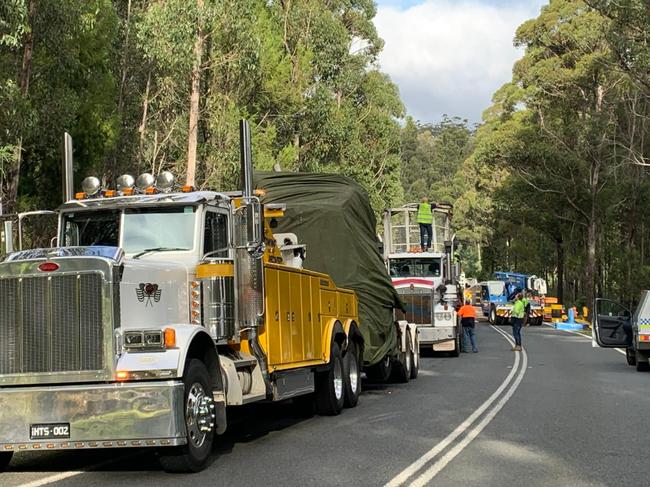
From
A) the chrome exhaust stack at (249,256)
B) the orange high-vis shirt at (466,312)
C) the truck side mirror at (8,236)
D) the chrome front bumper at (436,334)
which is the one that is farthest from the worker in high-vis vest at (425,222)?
the truck side mirror at (8,236)

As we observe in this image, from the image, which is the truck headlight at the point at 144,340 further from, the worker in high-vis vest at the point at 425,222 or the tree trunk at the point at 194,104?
the worker in high-vis vest at the point at 425,222

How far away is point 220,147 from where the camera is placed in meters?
34.0

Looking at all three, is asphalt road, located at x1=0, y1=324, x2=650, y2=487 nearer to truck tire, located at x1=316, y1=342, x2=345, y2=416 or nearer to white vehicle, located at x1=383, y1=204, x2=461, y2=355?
truck tire, located at x1=316, y1=342, x2=345, y2=416

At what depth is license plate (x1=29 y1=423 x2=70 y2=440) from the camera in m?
8.38

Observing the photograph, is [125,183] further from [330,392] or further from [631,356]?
[631,356]

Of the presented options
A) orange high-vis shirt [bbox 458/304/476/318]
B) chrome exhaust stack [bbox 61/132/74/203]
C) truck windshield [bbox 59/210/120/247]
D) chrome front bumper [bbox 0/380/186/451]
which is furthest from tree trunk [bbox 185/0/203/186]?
chrome front bumper [bbox 0/380/186/451]

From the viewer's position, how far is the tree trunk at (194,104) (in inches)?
1217

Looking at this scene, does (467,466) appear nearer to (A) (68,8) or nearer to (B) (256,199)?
(B) (256,199)

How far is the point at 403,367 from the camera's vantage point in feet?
61.4

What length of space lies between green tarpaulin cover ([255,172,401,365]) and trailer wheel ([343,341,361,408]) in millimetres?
944

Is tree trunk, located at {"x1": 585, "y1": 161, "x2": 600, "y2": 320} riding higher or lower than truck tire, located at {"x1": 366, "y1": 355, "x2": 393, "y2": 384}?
higher

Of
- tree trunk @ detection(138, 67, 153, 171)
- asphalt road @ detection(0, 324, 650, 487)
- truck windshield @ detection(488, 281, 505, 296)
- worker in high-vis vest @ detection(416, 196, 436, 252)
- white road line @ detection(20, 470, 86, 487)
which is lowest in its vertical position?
asphalt road @ detection(0, 324, 650, 487)

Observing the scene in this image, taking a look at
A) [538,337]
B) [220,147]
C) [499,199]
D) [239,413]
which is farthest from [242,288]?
[499,199]

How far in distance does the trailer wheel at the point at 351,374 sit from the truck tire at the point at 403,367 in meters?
3.44
